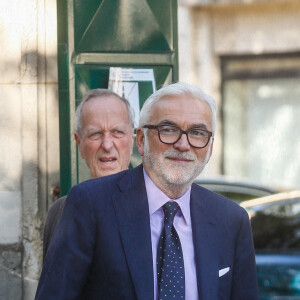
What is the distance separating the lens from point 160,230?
9.24 feet

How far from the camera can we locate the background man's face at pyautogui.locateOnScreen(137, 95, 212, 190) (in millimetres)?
2814

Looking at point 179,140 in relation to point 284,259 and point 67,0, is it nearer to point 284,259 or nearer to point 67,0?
point 67,0

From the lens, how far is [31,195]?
17.1ft

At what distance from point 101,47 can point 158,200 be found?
2.42m

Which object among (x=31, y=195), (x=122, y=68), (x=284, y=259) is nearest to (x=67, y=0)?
(x=122, y=68)

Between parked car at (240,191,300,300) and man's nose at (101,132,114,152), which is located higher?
man's nose at (101,132,114,152)

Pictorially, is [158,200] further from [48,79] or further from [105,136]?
[48,79]

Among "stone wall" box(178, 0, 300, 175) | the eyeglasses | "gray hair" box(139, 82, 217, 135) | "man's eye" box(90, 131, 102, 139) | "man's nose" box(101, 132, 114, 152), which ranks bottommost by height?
"man's nose" box(101, 132, 114, 152)

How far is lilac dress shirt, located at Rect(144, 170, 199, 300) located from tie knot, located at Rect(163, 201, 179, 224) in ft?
0.05

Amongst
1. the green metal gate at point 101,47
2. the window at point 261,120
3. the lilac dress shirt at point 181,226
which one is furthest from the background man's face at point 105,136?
the window at point 261,120

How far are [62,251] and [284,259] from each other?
14.1 feet

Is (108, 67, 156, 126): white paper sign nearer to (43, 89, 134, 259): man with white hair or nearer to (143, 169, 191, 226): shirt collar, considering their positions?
(43, 89, 134, 259): man with white hair

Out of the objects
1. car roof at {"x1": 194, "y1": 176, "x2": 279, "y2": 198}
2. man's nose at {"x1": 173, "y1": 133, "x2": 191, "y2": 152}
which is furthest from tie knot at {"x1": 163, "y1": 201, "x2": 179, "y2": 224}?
car roof at {"x1": 194, "y1": 176, "x2": 279, "y2": 198}

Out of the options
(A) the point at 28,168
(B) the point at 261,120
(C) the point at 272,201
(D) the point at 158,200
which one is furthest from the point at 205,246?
(B) the point at 261,120
